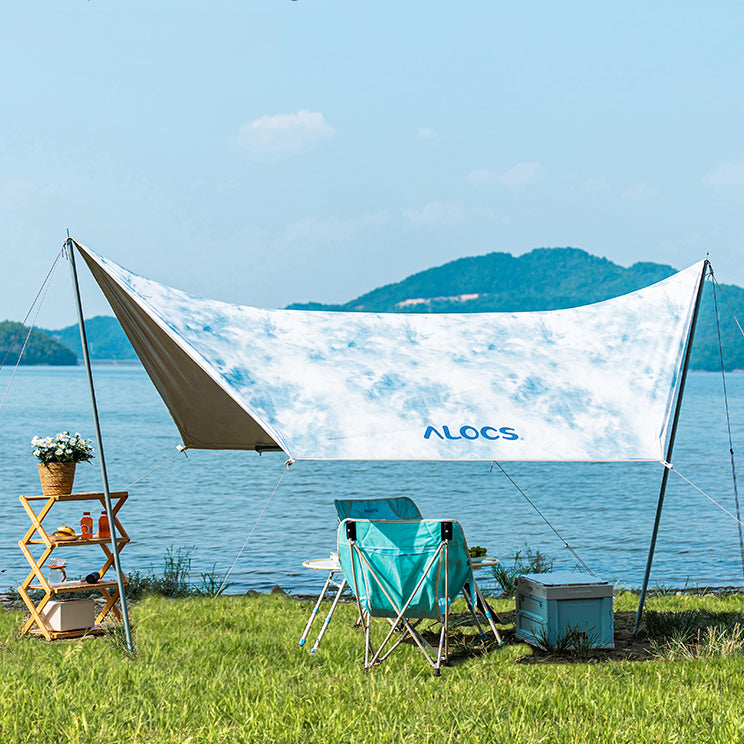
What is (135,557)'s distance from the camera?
10.2 metres

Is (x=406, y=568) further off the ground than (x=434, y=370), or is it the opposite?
(x=434, y=370)

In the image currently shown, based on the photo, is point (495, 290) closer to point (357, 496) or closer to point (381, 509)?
point (357, 496)

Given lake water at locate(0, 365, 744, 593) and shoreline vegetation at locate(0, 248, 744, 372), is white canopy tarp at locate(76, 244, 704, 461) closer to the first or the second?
lake water at locate(0, 365, 744, 593)

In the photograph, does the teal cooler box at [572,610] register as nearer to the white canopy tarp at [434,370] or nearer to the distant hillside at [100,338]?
the white canopy tarp at [434,370]

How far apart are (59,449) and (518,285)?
85489mm

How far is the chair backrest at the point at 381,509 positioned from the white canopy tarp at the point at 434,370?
0.95 metres

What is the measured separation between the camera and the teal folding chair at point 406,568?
4250 millimetres

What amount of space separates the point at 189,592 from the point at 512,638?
2.92 m

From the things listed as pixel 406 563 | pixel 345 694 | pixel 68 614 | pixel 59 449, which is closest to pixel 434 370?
pixel 406 563

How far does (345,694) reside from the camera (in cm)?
381

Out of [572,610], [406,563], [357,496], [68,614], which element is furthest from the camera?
[357,496]

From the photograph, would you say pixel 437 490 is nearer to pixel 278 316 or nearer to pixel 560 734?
pixel 278 316

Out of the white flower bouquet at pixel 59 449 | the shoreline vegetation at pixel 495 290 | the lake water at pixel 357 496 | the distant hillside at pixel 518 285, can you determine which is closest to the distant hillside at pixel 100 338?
the shoreline vegetation at pixel 495 290

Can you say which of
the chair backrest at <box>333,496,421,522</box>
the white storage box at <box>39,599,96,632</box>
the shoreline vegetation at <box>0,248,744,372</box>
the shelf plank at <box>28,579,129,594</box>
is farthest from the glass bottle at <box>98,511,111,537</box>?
the shoreline vegetation at <box>0,248,744,372</box>
